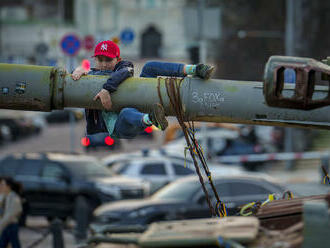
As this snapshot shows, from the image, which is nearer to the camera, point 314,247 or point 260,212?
point 314,247

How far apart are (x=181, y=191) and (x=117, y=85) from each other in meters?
9.72

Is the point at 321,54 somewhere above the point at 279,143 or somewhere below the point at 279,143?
above

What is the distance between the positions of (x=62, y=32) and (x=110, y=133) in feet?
258

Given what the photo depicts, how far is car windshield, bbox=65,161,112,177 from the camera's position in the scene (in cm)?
2023

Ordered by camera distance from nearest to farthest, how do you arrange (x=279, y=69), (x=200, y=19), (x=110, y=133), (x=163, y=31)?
1. (x=279, y=69)
2. (x=110, y=133)
3. (x=200, y=19)
4. (x=163, y=31)

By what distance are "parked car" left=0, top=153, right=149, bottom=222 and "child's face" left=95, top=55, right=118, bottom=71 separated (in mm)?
12657

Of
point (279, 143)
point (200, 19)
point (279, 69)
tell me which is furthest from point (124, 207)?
point (279, 143)

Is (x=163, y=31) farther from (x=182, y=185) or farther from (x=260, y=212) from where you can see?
(x=260, y=212)

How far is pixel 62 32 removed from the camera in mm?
84250

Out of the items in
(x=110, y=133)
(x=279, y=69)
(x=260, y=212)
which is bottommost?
(x=260, y=212)

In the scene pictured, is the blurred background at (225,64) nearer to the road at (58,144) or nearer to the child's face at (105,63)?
the road at (58,144)

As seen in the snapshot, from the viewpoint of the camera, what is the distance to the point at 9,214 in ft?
40.6

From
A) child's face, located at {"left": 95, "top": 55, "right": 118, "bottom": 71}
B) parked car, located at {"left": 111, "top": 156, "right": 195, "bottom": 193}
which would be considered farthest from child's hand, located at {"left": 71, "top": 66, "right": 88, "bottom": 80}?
parked car, located at {"left": 111, "top": 156, "right": 195, "bottom": 193}

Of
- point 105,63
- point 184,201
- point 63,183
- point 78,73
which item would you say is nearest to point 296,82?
point 78,73
